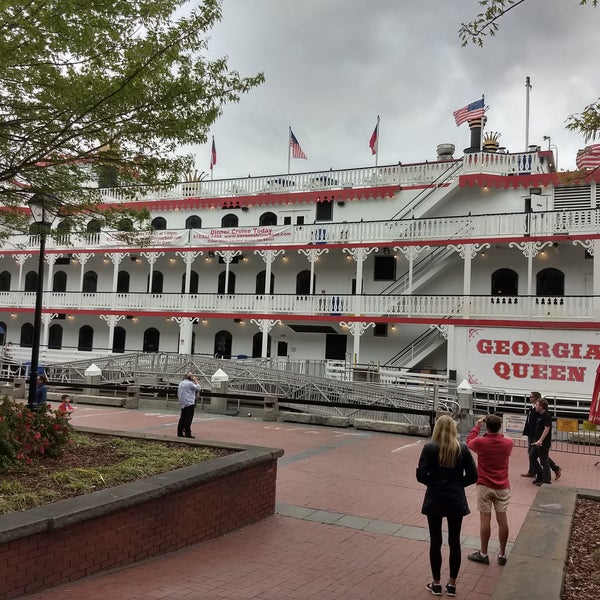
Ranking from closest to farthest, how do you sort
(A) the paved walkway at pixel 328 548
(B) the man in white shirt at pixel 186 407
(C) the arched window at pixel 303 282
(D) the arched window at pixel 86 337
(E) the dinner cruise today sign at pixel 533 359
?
(A) the paved walkway at pixel 328 548
(B) the man in white shirt at pixel 186 407
(E) the dinner cruise today sign at pixel 533 359
(C) the arched window at pixel 303 282
(D) the arched window at pixel 86 337

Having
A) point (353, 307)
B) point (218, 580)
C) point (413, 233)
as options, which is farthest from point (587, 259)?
point (218, 580)

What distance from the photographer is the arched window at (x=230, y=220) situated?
98.2 feet

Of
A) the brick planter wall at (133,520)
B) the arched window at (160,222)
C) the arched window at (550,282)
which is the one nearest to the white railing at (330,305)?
the arched window at (550,282)

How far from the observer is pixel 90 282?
3384 cm

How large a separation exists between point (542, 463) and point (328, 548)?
5520mm

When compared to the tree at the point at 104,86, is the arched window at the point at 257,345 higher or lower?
lower

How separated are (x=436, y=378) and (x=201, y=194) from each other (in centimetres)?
1694

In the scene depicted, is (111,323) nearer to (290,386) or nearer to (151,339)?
(151,339)

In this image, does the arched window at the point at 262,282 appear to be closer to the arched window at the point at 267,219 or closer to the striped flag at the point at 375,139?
the arched window at the point at 267,219

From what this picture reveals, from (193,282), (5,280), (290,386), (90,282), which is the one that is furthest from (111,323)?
(290,386)

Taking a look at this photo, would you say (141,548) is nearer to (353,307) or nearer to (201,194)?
(353,307)

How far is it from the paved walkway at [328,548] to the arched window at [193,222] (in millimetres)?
20273

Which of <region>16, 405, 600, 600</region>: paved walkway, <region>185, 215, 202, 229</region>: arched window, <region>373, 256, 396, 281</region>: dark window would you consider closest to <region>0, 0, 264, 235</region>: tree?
<region>16, 405, 600, 600</region>: paved walkway

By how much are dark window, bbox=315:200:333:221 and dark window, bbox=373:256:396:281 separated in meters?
3.25
